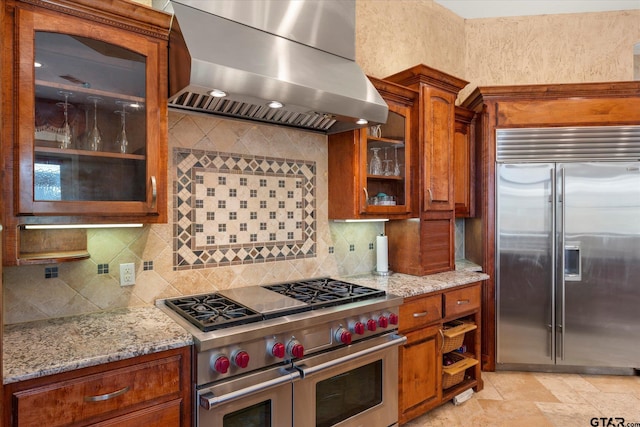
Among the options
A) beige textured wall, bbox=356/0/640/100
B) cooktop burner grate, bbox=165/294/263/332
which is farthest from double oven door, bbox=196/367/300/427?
beige textured wall, bbox=356/0/640/100

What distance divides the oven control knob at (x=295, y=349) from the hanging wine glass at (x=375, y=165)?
133cm

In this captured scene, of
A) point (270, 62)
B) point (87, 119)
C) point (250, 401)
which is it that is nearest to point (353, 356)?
point (250, 401)

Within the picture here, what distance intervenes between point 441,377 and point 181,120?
2.39m

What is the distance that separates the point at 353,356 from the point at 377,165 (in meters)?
1.34

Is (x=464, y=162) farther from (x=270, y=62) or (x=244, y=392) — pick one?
(x=244, y=392)

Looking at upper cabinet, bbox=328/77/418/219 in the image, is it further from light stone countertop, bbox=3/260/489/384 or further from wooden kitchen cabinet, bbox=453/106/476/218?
light stone countertop, bbox=3/260/489/384

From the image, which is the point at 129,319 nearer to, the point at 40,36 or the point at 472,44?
the point at 40,36

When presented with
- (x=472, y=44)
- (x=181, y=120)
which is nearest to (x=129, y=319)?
(x=181, y=120)

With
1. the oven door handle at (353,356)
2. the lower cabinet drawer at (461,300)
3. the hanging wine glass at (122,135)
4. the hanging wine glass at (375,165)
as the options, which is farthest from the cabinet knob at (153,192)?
the lower cabinet drawer at (461,300)

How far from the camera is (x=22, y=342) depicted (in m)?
1.47

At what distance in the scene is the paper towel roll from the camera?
2.84 m

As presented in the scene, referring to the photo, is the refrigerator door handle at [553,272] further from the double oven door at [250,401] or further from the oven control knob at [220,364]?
the oven control knob at [220,364]

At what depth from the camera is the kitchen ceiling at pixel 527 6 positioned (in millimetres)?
3590

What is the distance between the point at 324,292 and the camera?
223 cm
